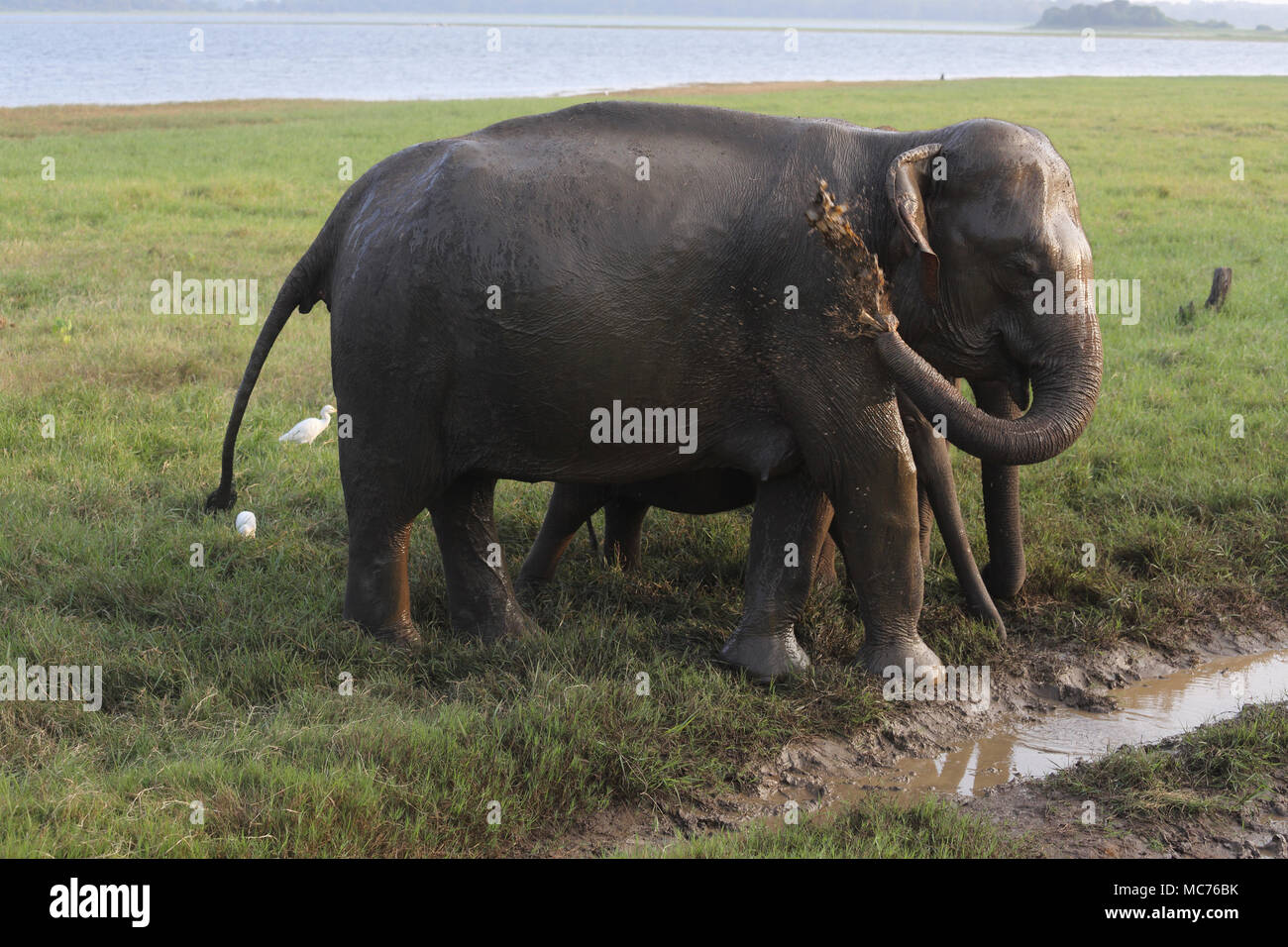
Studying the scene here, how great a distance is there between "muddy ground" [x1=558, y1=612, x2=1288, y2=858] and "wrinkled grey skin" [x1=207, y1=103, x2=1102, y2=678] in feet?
1.32

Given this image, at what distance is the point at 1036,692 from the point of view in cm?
545

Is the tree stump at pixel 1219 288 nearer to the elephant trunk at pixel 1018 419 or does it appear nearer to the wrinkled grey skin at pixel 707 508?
the wrinkled grey skin at pixel 707 508

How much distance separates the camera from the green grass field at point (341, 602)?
13.8 feet

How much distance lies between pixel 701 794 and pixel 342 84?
5916cm

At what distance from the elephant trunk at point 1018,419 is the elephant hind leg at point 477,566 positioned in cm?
186

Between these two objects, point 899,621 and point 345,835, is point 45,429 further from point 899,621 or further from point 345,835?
point 899,621

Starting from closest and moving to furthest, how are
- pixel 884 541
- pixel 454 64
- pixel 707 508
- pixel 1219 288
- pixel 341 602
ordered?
pixel 884 541
pixel 707 508
pixel 341 602
pixel 1219 288
pixel 454 64

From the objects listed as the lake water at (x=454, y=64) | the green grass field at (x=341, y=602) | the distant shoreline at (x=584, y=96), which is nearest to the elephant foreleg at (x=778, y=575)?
the green grass field at (x=341, y=602)

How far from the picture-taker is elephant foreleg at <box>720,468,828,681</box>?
5219 mm

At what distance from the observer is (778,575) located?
17.3ft

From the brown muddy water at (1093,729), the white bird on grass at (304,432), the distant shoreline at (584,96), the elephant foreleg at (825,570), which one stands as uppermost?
the distant shoreline at (584,96)

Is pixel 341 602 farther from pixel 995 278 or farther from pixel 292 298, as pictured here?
pixel 995 278

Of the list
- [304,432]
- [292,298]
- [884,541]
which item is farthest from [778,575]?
[304,432]

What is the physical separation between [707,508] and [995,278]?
1.63 meters
